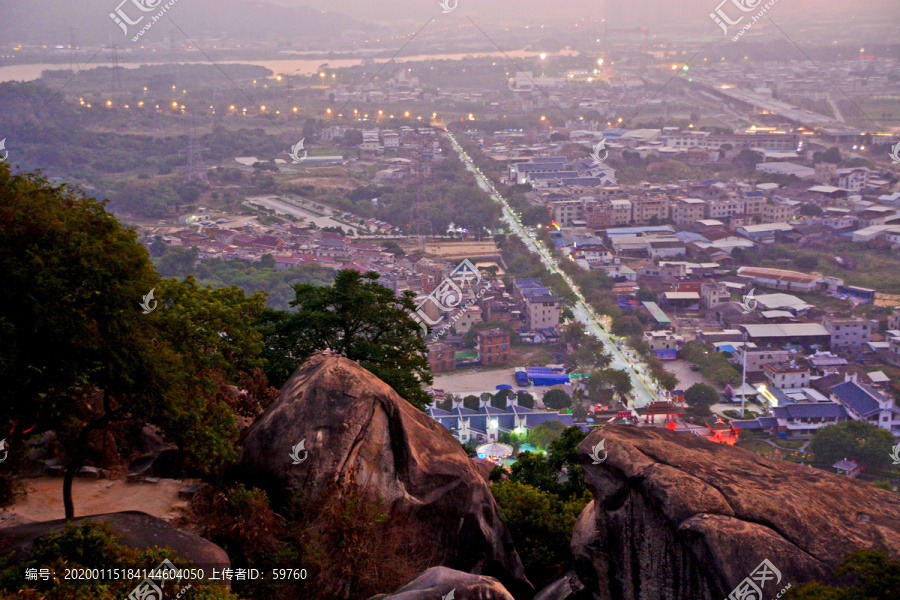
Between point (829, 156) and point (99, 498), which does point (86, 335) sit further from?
point (829, 156)

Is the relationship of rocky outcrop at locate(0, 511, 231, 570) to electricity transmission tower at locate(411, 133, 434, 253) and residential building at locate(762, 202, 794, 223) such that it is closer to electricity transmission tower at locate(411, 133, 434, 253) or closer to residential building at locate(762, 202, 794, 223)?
electricity transmission tower at locate(411, 133, 434, 253)

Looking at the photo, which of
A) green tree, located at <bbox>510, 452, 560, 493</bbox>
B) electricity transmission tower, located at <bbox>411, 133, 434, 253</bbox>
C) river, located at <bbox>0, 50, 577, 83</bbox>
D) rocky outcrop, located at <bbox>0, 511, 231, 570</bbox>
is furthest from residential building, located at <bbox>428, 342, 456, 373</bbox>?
river, located at <bbox>0, 50, 577, 83</bbox>

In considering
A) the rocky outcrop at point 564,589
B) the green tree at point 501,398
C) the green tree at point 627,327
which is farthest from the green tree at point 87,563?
the green tree at point 627,327

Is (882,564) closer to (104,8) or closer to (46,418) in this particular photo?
(46,418)

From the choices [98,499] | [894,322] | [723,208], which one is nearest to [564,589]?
[98,499]

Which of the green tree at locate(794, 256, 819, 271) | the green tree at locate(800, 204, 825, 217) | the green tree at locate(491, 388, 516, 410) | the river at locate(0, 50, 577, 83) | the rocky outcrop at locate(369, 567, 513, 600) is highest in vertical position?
the river at locate(0, 50, 577, 83)

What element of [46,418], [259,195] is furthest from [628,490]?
[259,195]
